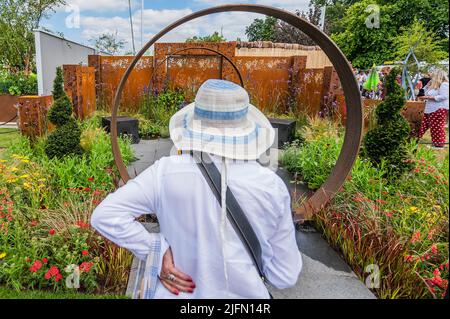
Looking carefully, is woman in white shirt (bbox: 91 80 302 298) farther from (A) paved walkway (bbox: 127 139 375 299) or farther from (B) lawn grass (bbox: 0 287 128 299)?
(B) lawn grass (bbox: 0 287 128 299)

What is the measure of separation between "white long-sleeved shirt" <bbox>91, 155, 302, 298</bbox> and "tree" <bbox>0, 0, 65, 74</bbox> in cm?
1465

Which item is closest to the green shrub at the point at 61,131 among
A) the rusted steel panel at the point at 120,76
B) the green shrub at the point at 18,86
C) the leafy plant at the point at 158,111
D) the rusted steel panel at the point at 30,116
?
the rusted steel panel at the point at 30,116

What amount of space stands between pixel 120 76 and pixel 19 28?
24.0 feet

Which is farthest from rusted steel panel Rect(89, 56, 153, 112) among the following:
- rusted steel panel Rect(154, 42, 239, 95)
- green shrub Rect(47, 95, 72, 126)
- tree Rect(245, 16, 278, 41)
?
tree Rect(245, 16, 278, 41)

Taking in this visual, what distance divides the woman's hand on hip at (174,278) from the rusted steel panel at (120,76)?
25.9 ft

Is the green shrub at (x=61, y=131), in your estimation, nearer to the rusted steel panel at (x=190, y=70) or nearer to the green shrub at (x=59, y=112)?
the green shrub at (x=59, y=112)

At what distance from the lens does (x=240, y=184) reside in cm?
107

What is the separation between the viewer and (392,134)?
3.72 metres

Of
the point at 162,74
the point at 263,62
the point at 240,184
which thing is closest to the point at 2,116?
the point at 162,74

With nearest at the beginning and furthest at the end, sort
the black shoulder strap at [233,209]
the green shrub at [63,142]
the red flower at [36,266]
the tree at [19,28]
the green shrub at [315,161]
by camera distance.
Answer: the black shoulder strap at [233,209] → the red flower at [36,266] → the green shrub at [315,161] → the green shrub at [63,142] → the tree at [19,28]

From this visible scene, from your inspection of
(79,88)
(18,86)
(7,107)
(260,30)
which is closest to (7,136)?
(79,88)

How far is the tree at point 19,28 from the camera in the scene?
12406 mm

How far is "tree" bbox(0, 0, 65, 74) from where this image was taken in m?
12.4
